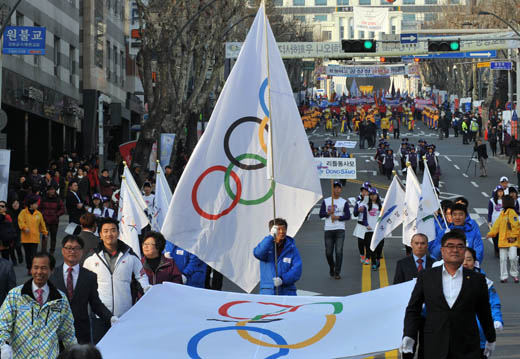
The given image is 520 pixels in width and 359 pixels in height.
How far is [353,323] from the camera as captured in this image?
8.58 m

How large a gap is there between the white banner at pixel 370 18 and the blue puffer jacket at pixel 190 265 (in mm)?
74502

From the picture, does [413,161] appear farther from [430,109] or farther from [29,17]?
[430,109]

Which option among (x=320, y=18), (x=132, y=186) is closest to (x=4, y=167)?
(x=132, y=186)

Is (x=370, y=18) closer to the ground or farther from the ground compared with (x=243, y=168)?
farther from the ground

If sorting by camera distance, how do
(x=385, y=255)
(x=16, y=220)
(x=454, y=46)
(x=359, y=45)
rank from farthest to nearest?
(x=454, y=46) < (x=359, y=45) < (x=385, y=255) < (x=16, y=220)

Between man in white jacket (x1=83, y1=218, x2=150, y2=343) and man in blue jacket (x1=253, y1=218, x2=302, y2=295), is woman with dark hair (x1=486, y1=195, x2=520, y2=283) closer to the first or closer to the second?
man in blue jacket (x1=253, y1=218, x2=302, y2=295)

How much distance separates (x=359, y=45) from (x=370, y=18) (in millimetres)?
48458

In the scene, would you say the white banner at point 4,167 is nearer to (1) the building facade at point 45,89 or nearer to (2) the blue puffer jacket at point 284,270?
(2) the blue puffer jacket at point 284,270

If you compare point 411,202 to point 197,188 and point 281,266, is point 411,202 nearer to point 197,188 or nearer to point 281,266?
point 281,266

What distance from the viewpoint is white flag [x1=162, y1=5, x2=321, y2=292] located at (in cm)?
1048

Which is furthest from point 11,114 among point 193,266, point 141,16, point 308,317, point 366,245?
point 308,317

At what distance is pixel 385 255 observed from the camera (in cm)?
2320

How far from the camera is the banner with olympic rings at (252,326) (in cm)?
Result: 807

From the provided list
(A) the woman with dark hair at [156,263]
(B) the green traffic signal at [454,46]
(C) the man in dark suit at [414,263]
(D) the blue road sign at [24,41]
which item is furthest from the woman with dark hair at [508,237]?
(B) the green traffic signal at [454,46]
